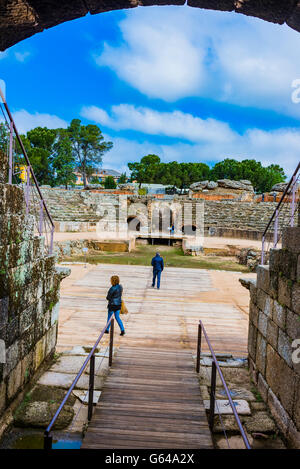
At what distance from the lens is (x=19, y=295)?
11.2 feet

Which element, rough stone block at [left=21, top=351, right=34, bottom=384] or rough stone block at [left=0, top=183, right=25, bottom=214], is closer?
rough stone block at [left=0, top=183, right=25, bottom=214]

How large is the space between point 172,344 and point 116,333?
1150mm

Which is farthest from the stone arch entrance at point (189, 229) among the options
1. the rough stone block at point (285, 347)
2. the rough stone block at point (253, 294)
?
the rough stone block at point (285, 347)

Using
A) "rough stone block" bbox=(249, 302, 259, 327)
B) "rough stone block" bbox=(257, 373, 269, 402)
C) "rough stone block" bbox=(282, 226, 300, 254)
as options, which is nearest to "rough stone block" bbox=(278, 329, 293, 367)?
"rough stone block" bbox=(257, 373, 269, 402)

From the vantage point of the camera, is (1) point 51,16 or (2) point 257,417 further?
(2) point 257,417

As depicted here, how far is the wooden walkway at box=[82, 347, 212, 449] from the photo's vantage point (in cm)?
298

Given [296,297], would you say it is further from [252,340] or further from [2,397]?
[2,397]

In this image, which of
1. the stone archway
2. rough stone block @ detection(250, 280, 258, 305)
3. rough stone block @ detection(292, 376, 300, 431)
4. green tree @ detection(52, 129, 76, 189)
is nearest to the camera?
the stone archway

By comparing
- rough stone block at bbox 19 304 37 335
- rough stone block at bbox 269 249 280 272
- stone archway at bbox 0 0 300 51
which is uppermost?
stone archway at bbox 0 0 300 51

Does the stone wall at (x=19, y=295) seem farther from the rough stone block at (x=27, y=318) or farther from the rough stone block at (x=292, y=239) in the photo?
the rough stone block at (x=292, y=239)

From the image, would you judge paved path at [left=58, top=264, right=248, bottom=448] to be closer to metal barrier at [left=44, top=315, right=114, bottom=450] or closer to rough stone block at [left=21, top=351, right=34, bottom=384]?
metal barrier at [left=44, top=315, right=114, bottom=450]

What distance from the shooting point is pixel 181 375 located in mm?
4309
